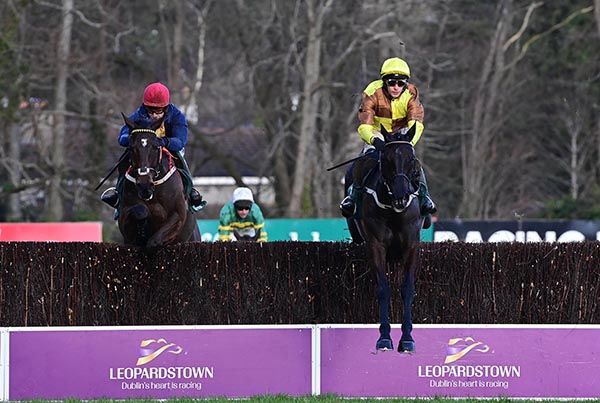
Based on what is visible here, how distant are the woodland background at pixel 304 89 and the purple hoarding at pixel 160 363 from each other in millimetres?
15596

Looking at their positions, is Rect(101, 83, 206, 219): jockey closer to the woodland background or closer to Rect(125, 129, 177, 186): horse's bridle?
Rect(125, 129, 177, 186): horse's bridle

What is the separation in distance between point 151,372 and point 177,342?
1.06 ft

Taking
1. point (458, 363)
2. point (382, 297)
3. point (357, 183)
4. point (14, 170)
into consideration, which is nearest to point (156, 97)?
point (357, 183)

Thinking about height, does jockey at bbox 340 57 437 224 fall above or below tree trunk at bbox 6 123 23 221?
below

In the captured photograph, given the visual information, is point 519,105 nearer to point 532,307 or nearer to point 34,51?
point 34,51

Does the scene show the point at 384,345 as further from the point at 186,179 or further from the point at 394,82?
the point at 186,179

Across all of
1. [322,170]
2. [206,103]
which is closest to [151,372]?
[322,170]

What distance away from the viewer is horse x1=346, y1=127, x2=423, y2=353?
11383 mm

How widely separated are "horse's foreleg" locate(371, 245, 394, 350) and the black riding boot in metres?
0.65

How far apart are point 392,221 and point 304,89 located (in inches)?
787

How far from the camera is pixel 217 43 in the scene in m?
37.3

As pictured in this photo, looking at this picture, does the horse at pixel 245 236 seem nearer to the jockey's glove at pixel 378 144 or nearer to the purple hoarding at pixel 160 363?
the purple hoarding at pixel 160 363

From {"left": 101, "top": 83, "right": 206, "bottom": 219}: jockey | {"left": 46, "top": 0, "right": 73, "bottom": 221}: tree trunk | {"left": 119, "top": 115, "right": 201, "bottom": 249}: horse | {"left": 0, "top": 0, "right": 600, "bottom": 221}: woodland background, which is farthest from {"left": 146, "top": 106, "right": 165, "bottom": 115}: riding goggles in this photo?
{"left": 46, "top": 0, "right": 73, "bottom": 221}: tree trunk

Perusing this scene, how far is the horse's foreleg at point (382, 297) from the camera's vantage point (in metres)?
11.3
